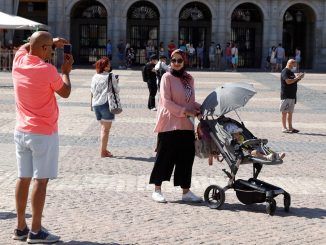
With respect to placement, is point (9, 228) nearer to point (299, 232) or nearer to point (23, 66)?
point (23, 66)

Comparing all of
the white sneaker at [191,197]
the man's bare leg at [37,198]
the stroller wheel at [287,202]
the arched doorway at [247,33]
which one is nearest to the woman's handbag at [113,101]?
the white sneaker at [191,197]

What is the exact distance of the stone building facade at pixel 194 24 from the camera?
42406mm

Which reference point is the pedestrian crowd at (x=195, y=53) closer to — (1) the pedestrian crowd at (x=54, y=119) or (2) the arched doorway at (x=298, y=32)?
(2) the arched doorway at (x=298, y=32)

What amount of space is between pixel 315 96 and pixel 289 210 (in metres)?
16.8

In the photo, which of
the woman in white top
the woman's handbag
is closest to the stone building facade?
the woman in white top

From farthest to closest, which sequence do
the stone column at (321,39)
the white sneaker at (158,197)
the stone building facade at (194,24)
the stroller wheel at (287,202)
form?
the stone column at (321,39), the stone building facade at (194,24), the white sneaker at (158,197), the stroller wheel at (287,202)

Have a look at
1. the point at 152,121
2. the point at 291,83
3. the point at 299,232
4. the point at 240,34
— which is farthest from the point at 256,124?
the point at 240,34

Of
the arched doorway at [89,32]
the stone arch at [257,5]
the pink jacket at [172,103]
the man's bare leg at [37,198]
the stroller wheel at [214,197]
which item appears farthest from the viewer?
the arched doorway at [89,32]

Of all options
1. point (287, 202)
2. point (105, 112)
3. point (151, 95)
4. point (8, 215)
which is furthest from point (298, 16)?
point (8, 215)

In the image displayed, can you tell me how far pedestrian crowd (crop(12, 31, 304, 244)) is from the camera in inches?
257

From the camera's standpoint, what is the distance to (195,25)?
45.2 meters

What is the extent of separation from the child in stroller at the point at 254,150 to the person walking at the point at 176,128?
434 mm

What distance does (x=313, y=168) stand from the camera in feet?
36.2

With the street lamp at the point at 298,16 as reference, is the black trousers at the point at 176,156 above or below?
below
